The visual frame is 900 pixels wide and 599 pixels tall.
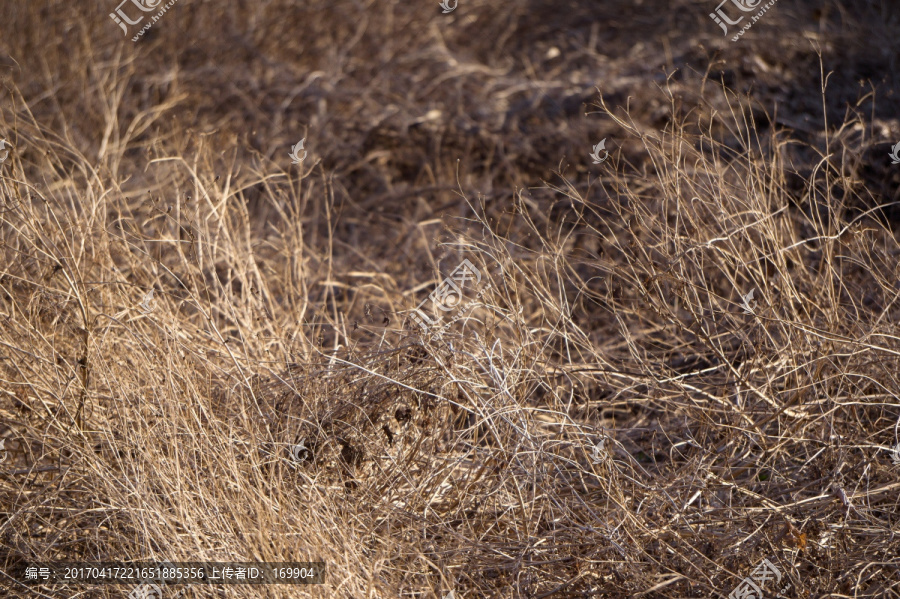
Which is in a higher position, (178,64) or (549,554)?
(178,64)

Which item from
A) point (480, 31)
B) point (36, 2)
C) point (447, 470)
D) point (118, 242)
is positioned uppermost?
point (36, 2)

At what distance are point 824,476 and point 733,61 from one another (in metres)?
4.12

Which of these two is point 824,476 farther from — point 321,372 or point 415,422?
point 321,372

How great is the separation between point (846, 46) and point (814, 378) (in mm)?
4075

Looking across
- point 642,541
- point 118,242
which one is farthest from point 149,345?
point 642,541

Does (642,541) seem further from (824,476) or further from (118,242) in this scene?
(118,242)

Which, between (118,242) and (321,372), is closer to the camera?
(321,372)

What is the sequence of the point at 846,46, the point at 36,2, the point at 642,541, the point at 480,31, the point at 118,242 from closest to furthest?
the point at 642,541 < the point at 118,242 < the point at 846,46 < the point at 36,2 < the point at 480,31

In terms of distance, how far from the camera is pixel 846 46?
582cm

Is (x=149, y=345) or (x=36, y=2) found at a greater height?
(x=36, y=2)

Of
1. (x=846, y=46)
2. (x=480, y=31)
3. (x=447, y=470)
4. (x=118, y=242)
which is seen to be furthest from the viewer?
(x=480, y=31)

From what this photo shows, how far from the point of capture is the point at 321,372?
9.29 feet

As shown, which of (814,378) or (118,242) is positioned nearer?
(814,378)

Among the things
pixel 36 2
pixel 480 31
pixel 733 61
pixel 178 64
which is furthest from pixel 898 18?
pixel 36 2
